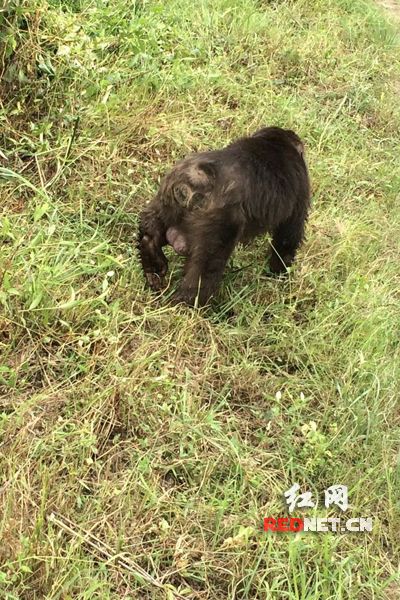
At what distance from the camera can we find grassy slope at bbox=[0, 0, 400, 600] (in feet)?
8.38

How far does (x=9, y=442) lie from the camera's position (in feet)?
8.70

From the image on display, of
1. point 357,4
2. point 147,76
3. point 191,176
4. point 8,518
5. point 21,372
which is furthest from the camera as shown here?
point 357,4

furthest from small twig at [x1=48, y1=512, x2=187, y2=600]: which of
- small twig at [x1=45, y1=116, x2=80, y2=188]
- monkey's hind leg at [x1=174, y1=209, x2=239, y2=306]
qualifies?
small twig at [x1=45, y1=116, x2=80, y2=188]

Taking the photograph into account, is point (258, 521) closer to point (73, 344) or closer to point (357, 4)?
point (73, 344)

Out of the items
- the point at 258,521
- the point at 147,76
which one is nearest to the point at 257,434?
the point at 258,521

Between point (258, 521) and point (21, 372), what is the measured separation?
1257mm

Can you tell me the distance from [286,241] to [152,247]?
2.77 ft

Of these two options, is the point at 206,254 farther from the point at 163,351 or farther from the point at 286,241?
the point at 286,241

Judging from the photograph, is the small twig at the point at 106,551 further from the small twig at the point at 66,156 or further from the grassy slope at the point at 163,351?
the small twig at the point at 66,156

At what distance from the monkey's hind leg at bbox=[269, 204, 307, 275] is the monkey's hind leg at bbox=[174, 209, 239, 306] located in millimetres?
566

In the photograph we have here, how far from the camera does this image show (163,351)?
129 inches

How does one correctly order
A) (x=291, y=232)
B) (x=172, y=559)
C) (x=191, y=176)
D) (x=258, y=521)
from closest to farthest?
(x=172, y=559) → (x=258, y=521) → (x=191, y=176) → (x=291, y=232)

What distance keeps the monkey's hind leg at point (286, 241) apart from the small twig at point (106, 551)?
204 centimetres

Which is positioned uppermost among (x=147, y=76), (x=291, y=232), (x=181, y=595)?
(x=147, y=76)
